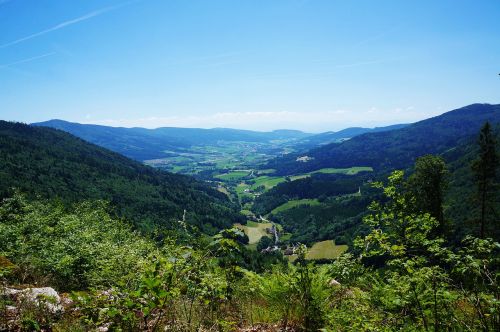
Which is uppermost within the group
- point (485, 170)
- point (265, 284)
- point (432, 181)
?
point (265, 284)

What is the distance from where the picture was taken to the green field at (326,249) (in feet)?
477

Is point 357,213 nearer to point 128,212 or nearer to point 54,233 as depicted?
point 128,212

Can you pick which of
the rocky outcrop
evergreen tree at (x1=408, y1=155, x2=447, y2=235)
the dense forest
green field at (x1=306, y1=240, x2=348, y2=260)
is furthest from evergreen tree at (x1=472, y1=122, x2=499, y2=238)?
green field at (x1=306, y1=240, x2=348, y2=260)

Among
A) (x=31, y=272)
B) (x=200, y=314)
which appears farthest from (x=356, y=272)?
(x=31, y=272)

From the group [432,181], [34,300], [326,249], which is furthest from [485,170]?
[326,249]

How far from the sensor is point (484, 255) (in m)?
5.17

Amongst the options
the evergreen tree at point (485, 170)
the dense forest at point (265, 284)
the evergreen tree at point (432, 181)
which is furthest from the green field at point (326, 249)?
the dense forest at point (265, 284)

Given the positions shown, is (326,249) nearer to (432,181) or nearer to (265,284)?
(432,181)

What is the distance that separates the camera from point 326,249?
156500 millimetres

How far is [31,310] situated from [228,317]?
4.11m

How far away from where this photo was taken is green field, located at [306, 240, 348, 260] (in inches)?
5726

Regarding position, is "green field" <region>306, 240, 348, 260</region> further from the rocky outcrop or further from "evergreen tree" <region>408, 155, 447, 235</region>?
the rocky outcrop

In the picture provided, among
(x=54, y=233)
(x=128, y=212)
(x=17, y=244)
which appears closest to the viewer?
(x=17, y=244)

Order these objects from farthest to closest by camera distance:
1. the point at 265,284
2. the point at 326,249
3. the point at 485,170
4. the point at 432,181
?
the point at 326,249
the point at 485,170
the point at 432,181
the point at 265,284
